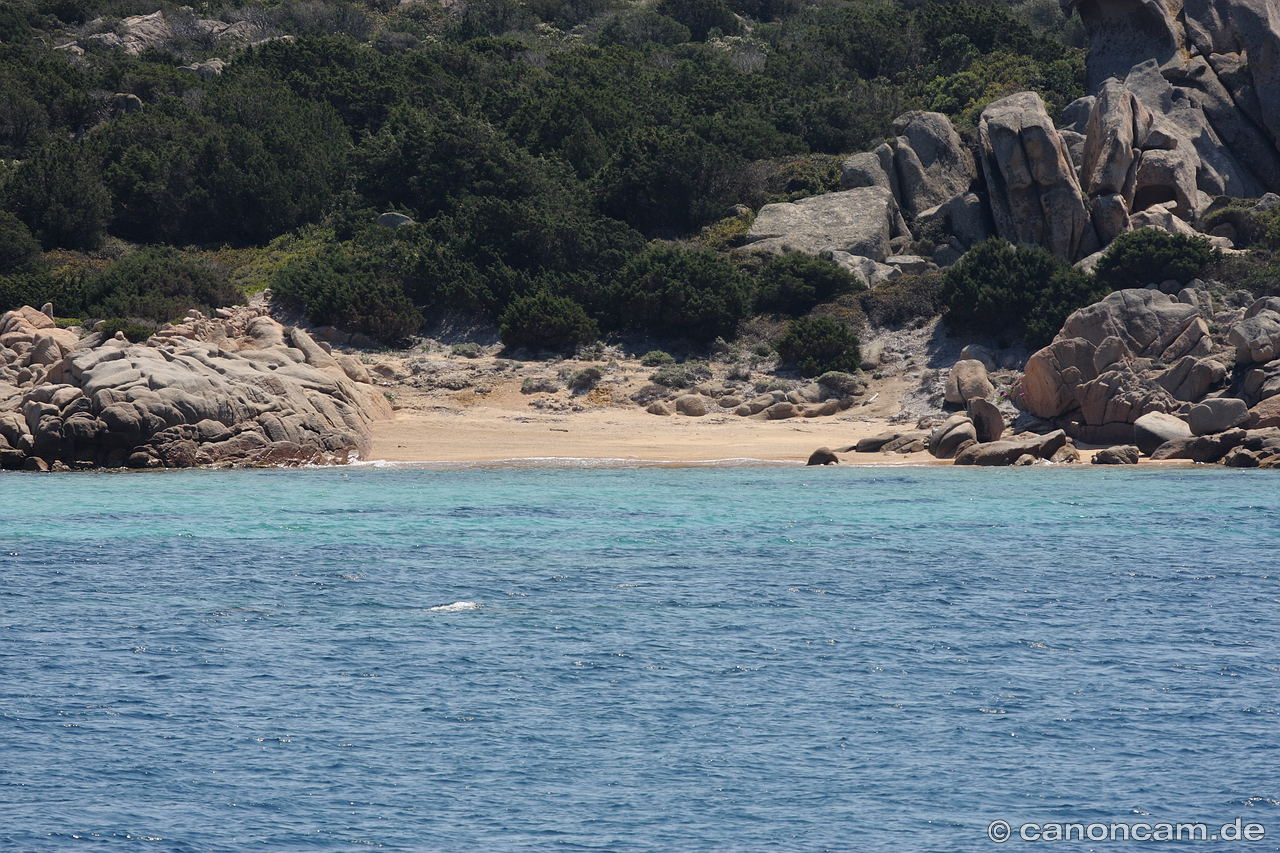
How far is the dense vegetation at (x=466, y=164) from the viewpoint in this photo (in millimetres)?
37969

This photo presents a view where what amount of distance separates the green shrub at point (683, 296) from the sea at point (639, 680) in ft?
51.8

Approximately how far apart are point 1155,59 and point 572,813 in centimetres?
4249

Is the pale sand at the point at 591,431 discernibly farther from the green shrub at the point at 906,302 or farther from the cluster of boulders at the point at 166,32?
the cluster of boulders at the point at 166,32

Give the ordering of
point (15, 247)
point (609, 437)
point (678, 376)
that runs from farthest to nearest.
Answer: point (15, 247), point (678, 376), point (609, 437)

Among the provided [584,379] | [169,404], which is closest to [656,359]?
[584,379]

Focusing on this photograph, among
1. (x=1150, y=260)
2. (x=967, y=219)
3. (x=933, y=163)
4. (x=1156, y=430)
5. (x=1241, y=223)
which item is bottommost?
(x=1156, y=430)

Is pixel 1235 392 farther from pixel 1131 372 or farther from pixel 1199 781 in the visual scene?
pixel 1199 781

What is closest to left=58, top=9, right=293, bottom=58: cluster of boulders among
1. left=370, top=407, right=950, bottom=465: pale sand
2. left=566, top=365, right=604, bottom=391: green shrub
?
left=566, top=365, right=604, bottom=391: green shrub

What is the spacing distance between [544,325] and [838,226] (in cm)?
1165

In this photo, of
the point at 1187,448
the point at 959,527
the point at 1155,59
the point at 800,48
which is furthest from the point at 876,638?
the point at 800,48

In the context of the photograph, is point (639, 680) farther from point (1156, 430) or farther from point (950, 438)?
point (1156, 430)

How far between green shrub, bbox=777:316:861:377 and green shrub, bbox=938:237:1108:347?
3072 millimetres

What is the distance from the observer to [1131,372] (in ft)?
96.4

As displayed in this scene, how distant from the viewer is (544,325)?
36.3 metres
